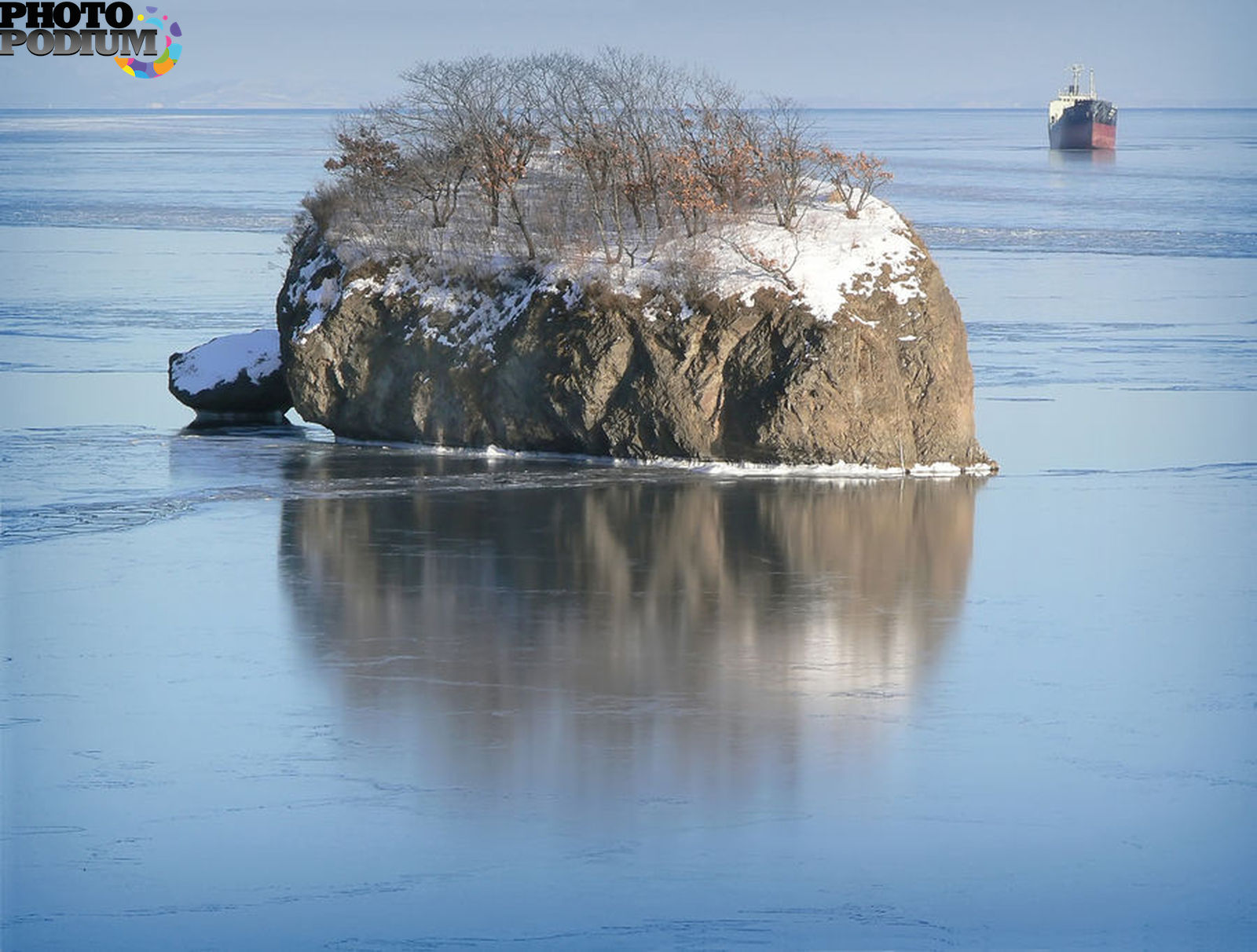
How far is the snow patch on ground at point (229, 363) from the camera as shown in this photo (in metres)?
31.6

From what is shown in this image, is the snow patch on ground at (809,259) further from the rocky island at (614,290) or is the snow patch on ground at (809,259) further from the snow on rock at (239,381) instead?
the snow on rock at (239,381)

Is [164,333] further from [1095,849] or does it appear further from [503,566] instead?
[1095,849]

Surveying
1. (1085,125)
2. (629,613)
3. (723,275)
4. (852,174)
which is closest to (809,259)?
(723,275)

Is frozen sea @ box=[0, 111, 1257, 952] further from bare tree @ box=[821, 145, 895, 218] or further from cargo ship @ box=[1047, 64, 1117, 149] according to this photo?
cargo ship @ box=[1047, 64, 1117, 149]

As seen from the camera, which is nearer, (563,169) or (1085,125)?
→ (563,169)

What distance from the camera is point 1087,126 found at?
129m

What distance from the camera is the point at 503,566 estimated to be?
21203 mm

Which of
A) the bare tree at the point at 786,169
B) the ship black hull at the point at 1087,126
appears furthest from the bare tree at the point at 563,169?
the ship black hull at the point at 1087,126

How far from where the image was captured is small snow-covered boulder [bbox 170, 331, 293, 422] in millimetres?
31625

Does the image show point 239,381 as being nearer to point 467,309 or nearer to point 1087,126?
point 467,309

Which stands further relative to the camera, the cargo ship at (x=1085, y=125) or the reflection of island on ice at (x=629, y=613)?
the cargo ship at (x=1085, y=125)

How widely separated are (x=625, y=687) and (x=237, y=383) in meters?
16.5

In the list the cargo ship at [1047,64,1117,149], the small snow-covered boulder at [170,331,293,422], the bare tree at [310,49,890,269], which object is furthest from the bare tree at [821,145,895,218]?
the cargo ship at [1047,64,1117,149]

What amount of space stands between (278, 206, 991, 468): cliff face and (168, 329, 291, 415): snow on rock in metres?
2.52
